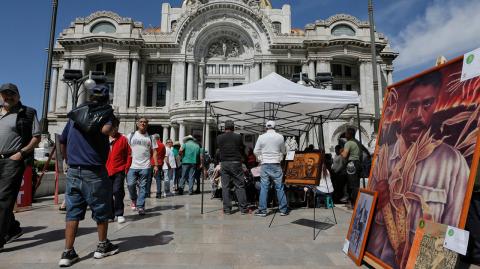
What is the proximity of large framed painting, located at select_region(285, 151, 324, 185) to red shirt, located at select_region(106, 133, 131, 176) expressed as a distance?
3.39 metres

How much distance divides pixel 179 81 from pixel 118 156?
30.8 m

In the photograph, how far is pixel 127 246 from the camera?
4.46 metres

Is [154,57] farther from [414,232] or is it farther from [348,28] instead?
[414,232]

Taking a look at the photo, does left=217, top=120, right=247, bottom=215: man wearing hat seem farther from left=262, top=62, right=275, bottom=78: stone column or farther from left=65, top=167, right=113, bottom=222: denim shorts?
left=262, top=62, right=275, bottom=78: stone column

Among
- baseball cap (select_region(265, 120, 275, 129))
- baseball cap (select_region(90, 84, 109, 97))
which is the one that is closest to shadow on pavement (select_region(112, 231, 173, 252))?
baseball cap (select_region(90, 84, 109, 97))

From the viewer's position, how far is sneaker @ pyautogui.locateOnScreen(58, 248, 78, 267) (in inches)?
140

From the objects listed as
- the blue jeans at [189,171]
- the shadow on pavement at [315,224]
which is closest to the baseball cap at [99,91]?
the shadow on pavement at [315,224]

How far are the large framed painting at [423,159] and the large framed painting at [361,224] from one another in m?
0.07

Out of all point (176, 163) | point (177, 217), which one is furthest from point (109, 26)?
point (177, 217)

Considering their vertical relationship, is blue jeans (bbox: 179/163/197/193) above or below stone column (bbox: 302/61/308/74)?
below

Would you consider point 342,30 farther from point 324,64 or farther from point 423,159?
point 423,159

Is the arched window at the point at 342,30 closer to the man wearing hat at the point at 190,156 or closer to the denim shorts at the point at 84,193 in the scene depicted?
the man wearing hat at the point at 190,156

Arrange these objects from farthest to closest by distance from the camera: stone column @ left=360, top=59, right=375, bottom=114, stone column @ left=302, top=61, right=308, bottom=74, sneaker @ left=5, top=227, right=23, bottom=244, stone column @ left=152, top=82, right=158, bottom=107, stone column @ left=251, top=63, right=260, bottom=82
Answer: stone column @ left=152, top=82, right=158, bottom=107 < stone column @ left=302, top=61, right=308, bottom=74 < stone column @ left=251, top=63, right=260, bottom=82 < stone column @ left=360, top=59, right=375, bottom=114 < sneaker @ left=5, top=227, right=23, bottom=244

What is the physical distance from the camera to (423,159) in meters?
2.97
